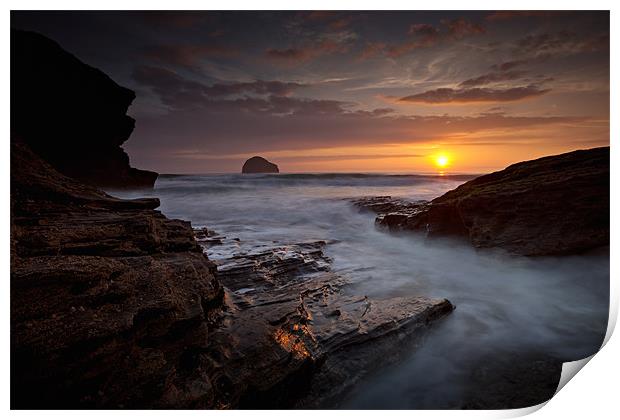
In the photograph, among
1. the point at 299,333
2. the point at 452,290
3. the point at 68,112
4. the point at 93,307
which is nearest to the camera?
the point at 93,307

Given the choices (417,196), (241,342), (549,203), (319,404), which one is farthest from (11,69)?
(417,196)

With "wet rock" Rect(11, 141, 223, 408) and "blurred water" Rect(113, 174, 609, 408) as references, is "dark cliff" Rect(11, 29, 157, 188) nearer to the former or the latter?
"wet rock" Rect(11, 141, 223, 408)

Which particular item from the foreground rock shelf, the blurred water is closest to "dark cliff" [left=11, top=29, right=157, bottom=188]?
the blurred water

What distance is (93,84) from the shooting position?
9.90 ft

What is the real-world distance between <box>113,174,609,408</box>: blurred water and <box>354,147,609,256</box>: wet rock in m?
0.19

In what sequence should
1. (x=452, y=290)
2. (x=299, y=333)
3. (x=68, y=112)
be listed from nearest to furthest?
1. (x=299, y=333)
2. (x=68, y=112)
3. (x=452, y=290)

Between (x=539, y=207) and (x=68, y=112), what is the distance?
206 inches

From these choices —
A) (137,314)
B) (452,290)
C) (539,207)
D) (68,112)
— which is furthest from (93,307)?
(539,207)

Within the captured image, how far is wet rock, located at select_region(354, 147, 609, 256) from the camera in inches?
141

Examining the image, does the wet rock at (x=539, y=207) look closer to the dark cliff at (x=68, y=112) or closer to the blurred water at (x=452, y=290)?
the blurred water at (x=452, y=290)

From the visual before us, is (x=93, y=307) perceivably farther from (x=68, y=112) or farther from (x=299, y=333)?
(x=68, y=112)

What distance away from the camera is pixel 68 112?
11.2 ft

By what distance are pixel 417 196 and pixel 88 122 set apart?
873 centimetres

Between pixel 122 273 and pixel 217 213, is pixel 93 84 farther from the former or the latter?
pixel 217 213
